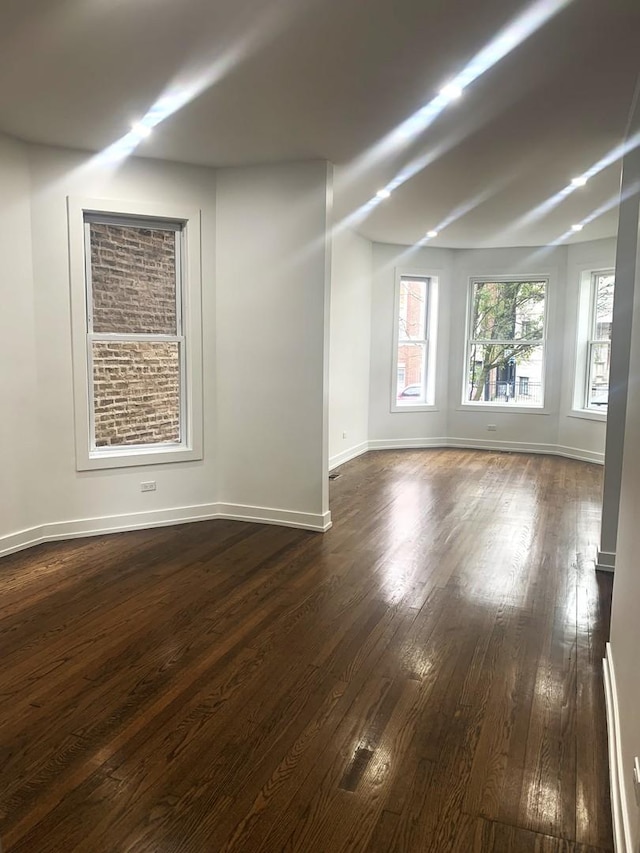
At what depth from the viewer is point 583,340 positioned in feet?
25.9

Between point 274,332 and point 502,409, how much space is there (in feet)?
16.1

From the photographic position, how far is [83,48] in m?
2.76

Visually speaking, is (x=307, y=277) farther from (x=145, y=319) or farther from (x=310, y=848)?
(x=310, y=848)

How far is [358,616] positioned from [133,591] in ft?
4.25

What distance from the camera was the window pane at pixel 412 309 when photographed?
27.6ft

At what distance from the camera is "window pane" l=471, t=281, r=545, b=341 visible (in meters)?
8.28

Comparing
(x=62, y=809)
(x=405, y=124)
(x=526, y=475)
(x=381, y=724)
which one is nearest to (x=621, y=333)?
(x=405, y=124)

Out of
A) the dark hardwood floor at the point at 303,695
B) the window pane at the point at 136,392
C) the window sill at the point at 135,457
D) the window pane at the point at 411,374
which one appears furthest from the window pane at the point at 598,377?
the window pane at the point at 136,392

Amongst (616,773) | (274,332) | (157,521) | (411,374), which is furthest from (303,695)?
(411,374)

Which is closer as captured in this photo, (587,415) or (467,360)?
(587,415)

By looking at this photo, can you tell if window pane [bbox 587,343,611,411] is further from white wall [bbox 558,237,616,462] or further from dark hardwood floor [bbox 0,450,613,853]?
dark hardwood floor [bbox 0,450,613,853]

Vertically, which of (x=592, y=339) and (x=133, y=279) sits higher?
(x=133, y=279)

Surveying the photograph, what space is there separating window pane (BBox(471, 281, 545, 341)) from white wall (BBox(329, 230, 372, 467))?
66.5 inches

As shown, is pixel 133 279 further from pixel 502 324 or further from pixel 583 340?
pixel 583 340
